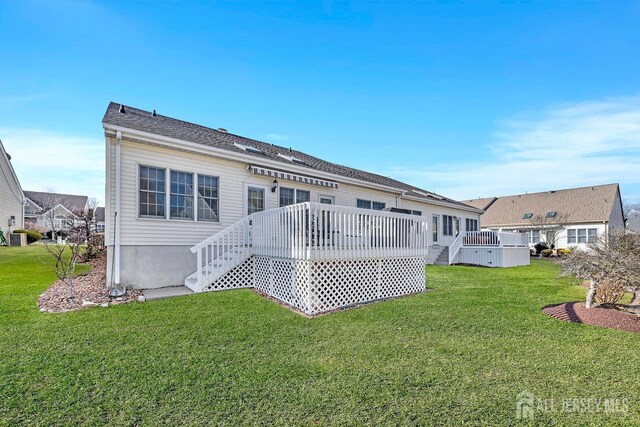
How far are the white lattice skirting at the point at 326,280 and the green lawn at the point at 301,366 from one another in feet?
1.84

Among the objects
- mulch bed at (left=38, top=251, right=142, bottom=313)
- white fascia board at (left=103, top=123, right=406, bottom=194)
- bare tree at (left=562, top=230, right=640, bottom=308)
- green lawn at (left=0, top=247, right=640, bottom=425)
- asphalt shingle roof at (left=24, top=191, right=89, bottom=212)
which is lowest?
green lawn at (left=0, top=247, right=640, bottom=425)

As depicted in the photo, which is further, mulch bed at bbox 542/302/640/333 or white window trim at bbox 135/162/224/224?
white window trim at bbox 135/162/224/224

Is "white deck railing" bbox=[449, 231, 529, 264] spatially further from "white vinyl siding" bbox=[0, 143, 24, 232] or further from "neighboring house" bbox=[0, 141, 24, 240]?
"white vinyl siding" bbox=[0, 143, 24, 232]

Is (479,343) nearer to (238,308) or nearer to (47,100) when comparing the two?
(238,308)

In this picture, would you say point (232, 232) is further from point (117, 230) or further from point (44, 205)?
point (44, 205)

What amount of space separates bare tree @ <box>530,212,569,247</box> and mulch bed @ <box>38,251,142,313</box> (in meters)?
31.2

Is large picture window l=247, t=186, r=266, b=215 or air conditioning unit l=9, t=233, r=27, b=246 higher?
large picture window l=247, t=186, r=266, b=215

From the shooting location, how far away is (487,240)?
52.7ft

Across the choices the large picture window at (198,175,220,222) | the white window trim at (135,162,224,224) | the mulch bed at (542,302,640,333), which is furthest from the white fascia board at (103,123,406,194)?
the mulch bed at (542,302,640,333)

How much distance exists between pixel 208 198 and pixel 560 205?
32.7m

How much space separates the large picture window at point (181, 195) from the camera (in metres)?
8.84

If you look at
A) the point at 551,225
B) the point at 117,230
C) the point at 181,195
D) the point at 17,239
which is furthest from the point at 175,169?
the point at 551,225

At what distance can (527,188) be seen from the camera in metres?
34.1

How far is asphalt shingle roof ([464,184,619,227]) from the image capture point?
88.7 feet
